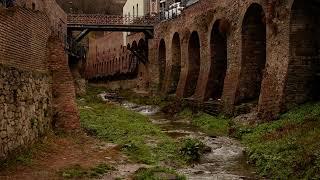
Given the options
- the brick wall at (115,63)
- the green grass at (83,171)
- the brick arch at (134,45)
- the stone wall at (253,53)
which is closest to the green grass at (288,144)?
the stone wall at (253,53)

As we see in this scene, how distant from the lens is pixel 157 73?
3506 cm

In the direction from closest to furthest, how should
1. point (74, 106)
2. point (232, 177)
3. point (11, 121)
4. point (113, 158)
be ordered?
point (11, 121)
point (232, 177)
point (113, 158)
point (74, 106)

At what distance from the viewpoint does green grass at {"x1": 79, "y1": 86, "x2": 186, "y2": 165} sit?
12461 mm

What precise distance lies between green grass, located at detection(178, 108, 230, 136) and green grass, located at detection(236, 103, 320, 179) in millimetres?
1290

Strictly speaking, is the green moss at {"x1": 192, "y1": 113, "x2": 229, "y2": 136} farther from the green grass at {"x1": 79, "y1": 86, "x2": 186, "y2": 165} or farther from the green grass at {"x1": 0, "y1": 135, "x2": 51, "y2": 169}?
the green grass at {"x1": 0, "y1": 135, "x2": 51, "y2": 169}

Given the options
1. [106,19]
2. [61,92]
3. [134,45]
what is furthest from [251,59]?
[134,45]

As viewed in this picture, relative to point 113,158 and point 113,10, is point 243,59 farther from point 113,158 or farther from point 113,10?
point 113,10

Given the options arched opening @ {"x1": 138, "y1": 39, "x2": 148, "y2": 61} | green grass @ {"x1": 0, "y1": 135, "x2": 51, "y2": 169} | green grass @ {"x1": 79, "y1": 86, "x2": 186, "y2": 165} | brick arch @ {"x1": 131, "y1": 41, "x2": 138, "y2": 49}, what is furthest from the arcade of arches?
green grass @ {"x1": 0, "y1": 135, "x2": 51, "y2": 169}

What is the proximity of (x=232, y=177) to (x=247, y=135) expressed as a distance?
5.05m

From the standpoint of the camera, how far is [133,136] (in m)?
15.2

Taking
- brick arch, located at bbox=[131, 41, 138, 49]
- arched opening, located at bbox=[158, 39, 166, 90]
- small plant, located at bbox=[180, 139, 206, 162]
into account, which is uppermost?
brick arch, located at bbox=[131, 41, 138, 49]

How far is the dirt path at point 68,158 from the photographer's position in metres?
9.21

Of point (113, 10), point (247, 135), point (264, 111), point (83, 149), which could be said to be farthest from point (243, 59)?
point (113, 10)

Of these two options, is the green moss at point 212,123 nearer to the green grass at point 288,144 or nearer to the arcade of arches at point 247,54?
the arcade of arches at point 247,54
